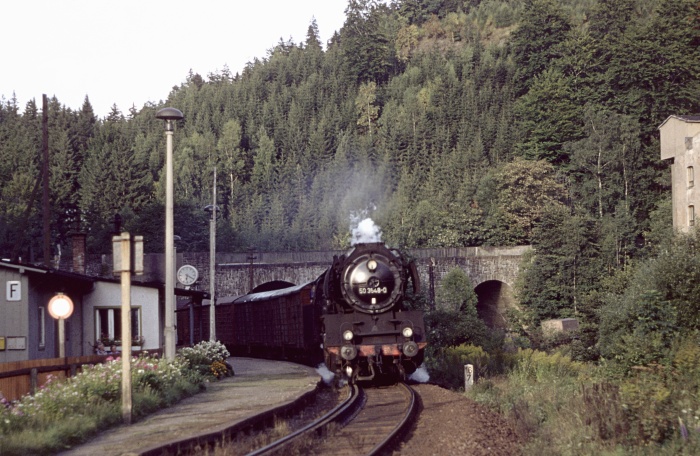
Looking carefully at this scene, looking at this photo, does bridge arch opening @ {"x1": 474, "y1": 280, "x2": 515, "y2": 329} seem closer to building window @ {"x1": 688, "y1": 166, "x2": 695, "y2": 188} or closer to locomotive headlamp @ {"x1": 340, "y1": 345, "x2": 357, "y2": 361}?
building window @ {"x1": 688, "y1": 166, "x2": 695, "y2": 188}

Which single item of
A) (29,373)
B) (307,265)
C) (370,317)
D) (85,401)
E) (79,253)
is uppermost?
(79,253)

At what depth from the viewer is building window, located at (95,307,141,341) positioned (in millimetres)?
28047

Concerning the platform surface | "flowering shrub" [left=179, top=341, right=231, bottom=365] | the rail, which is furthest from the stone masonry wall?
the rail

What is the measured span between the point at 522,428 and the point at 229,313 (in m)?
32.1

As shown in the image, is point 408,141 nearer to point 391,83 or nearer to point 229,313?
point 391,83

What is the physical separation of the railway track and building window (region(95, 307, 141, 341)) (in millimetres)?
10430

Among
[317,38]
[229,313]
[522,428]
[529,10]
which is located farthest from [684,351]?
[317,38]

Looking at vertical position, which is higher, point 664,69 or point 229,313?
point 664,69

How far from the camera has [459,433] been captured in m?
13.9

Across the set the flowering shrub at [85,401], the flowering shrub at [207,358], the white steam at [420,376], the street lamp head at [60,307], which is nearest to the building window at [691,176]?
the white steam at [420,376]

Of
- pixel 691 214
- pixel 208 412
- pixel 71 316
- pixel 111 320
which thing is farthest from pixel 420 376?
pixel 691 214

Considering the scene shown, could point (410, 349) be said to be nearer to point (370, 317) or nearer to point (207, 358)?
point (370, 317)

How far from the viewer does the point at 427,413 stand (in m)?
16.8

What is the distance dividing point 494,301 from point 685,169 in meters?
21.1
